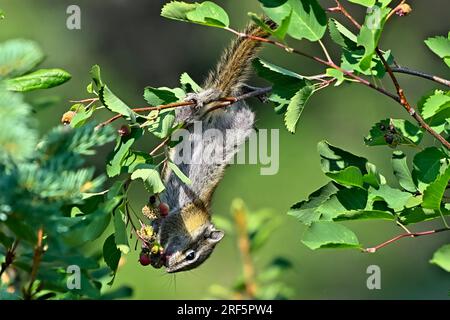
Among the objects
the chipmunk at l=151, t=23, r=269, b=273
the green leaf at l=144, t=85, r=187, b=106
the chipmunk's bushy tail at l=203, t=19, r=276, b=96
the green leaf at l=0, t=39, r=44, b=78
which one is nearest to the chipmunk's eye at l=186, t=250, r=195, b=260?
the chipmunk at l=151, t=23, r=269, b=273


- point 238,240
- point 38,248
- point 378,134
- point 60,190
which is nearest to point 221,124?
point 238,240

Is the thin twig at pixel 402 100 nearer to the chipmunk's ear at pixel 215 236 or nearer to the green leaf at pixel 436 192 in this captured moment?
the green leaf at pixel 436 192

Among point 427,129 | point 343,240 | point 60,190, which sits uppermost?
point 427,129

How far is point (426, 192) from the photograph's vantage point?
1.87 m

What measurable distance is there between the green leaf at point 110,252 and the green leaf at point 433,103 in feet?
2.65

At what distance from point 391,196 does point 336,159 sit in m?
0.21

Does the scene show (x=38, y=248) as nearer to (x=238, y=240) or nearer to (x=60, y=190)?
(x=60, y=190)

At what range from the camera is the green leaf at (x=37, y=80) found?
196 cm

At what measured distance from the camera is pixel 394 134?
2186 mm

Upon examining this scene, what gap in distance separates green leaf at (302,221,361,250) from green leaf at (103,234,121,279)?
1.60 ft

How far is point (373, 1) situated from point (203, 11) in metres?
0.40

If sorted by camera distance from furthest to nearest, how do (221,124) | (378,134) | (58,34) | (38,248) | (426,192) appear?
(58,34), (221,124), (378,134), (426,192), (38,248)

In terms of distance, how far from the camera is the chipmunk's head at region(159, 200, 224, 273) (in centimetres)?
350

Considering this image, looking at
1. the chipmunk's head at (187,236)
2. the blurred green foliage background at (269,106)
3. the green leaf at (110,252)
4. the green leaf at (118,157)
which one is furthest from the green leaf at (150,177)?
the blurred green foliage background at (269,106)
